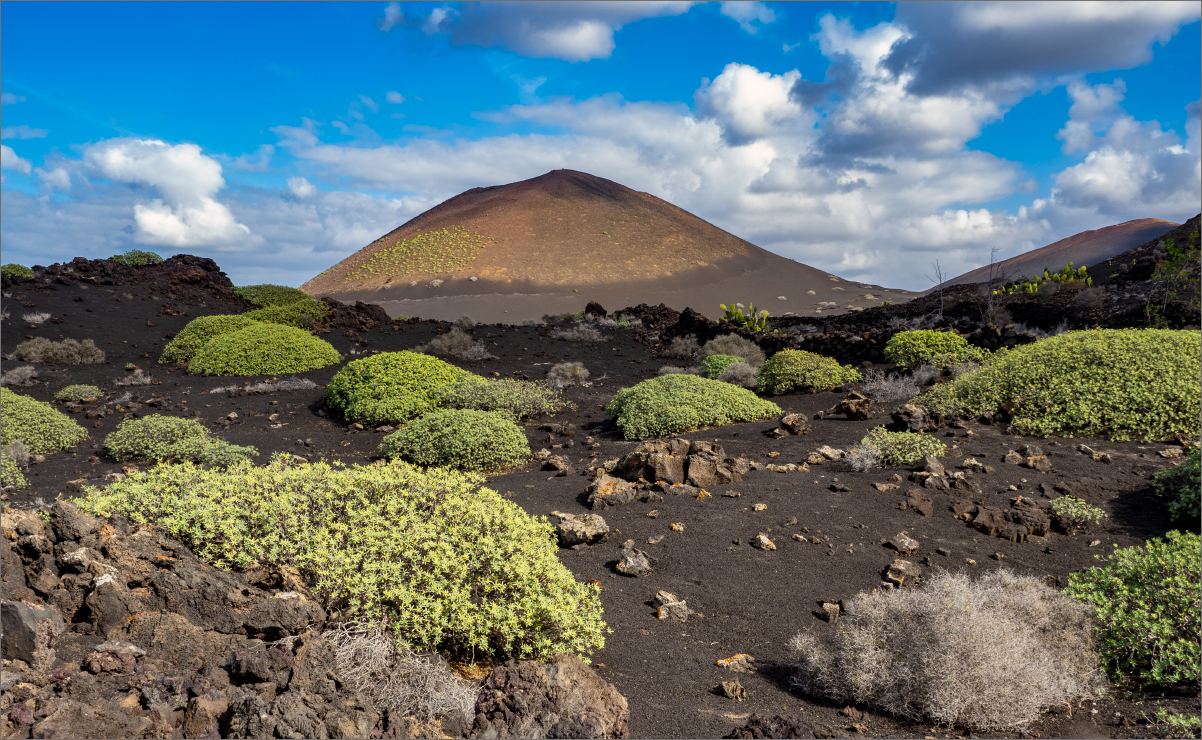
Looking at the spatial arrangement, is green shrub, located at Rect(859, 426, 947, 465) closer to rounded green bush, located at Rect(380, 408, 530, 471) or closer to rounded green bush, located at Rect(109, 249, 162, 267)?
rounded green bush, located at Rect(380, 408, 530, 471)

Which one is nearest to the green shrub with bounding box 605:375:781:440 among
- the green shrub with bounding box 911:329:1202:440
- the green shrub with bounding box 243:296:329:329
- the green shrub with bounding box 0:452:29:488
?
the green shrub with bounding box 911:329:1202:440

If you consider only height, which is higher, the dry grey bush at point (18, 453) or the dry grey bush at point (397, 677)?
the dry grey bush at point (18, 453)

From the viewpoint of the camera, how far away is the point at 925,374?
1252 centimetres

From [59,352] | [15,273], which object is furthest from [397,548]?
[15,273]

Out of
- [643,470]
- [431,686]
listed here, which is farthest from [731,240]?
[431,686]

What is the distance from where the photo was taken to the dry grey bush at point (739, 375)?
1462 cm

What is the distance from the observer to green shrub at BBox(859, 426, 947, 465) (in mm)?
7801

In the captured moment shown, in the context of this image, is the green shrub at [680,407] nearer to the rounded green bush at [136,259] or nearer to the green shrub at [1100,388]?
the green shrub at [1100,388]

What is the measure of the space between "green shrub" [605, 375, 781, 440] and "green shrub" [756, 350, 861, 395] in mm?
1625

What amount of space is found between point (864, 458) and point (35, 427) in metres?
11.7

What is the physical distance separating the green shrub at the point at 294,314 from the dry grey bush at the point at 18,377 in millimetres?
7123

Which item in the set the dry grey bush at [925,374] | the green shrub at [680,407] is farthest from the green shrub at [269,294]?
the dry grey bush at [925,374]

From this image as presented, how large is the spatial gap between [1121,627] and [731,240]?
61555 mm

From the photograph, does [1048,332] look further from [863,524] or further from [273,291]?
[273,291]
